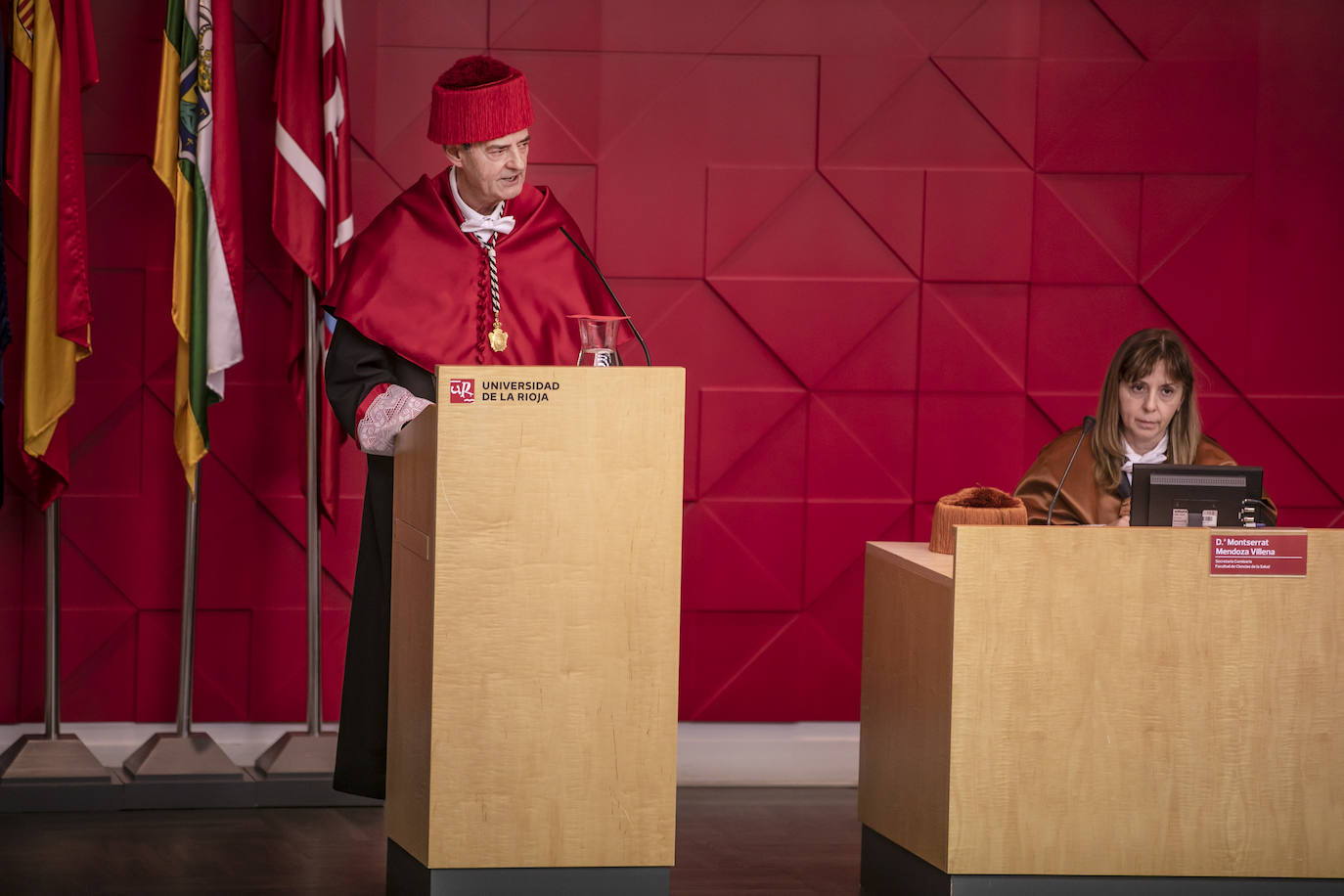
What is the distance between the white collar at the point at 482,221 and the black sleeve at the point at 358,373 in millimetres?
318

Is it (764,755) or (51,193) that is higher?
(51,193)

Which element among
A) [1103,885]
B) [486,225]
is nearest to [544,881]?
[1103,885]

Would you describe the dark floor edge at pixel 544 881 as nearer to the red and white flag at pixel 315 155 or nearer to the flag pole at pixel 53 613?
the red and white flag at pixel 315 155

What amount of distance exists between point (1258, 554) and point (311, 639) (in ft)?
7.94

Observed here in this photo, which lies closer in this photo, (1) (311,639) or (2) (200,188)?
(2) (200,188)

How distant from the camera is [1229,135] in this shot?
4344 mm

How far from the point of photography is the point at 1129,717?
2.82m

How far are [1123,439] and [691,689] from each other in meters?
1.54

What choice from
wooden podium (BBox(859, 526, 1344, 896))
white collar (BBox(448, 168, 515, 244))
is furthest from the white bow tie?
wooden podium (BBox(859, 526, 1344, 896))

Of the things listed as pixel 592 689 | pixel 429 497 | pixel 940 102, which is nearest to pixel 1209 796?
pixel 592 689

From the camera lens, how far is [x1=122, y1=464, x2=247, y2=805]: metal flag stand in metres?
3.89

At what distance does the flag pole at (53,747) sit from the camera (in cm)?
385

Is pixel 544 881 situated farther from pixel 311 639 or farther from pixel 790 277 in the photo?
pixel 790 277

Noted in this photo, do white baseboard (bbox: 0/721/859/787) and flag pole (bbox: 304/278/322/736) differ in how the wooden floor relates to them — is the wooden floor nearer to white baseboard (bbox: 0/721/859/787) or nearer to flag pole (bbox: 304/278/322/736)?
white baseboard (bbox: 0/721/859/787)
